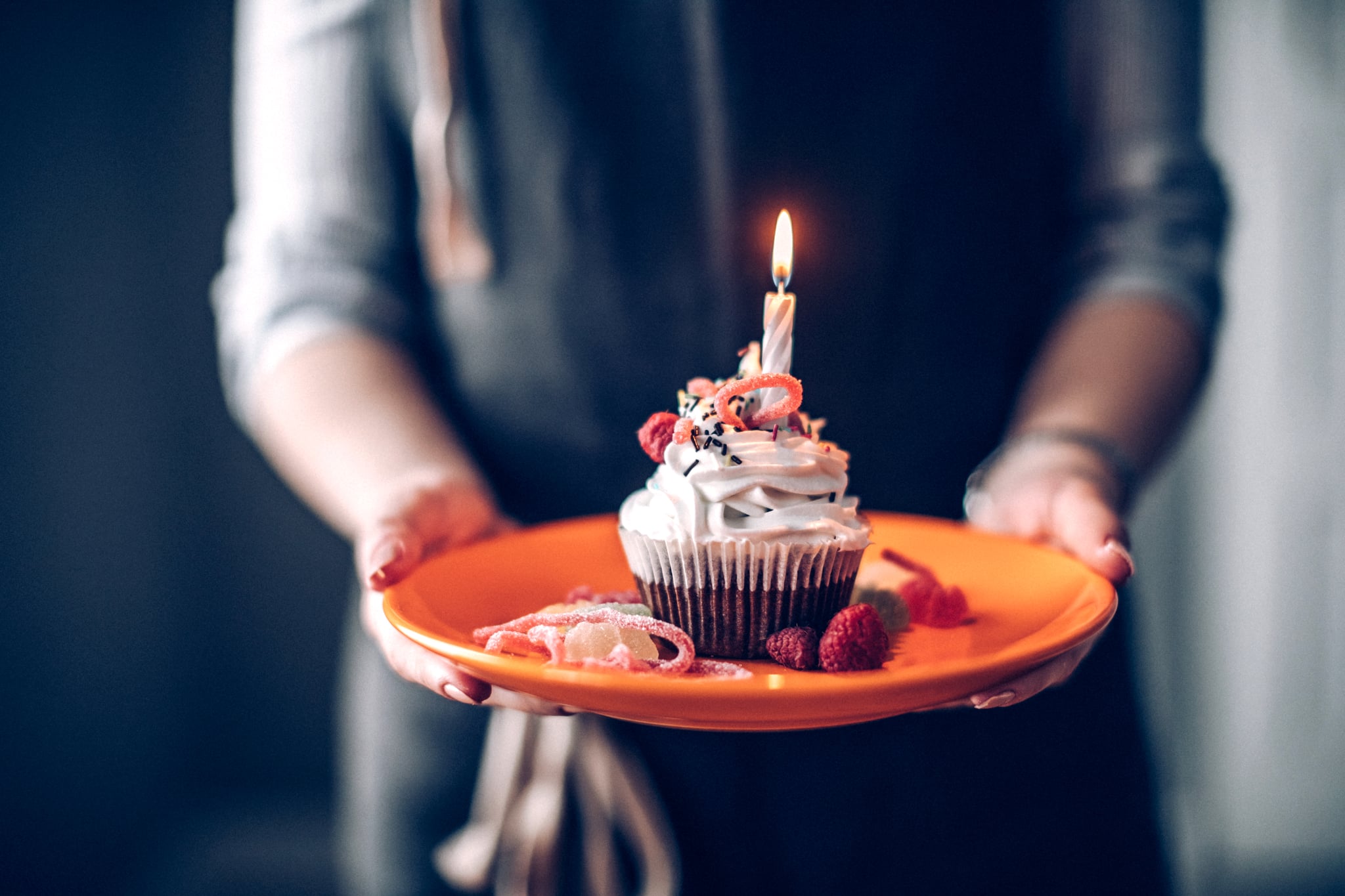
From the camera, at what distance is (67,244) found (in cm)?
333

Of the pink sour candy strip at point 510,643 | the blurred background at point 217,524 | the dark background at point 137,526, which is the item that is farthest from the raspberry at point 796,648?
the dark background at point 137,526

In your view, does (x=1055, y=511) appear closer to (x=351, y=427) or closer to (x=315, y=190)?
(x=351, y=427)

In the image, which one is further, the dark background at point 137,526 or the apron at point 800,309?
the dark background at point 137,526

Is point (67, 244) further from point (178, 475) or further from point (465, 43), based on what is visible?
point (465, 43)

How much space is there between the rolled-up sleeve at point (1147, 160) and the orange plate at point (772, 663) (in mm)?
759

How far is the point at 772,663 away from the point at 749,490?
25 centimetres

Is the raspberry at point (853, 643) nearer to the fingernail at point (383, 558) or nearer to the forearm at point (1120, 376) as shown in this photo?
the fingernail at point (383, 558)

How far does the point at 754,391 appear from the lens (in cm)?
140

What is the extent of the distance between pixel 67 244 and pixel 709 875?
10.1ft

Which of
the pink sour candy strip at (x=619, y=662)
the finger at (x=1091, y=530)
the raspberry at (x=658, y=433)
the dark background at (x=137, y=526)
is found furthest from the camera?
the dark background at (x=137, y=526)

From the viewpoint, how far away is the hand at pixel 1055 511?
113 cm

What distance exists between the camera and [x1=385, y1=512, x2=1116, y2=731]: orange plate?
0.94m

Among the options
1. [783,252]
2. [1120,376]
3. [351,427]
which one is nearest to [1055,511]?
[1120,376]

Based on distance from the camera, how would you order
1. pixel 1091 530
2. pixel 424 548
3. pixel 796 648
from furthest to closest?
pixel 424 548 → pixel 1091 530 → pixel 796 648
